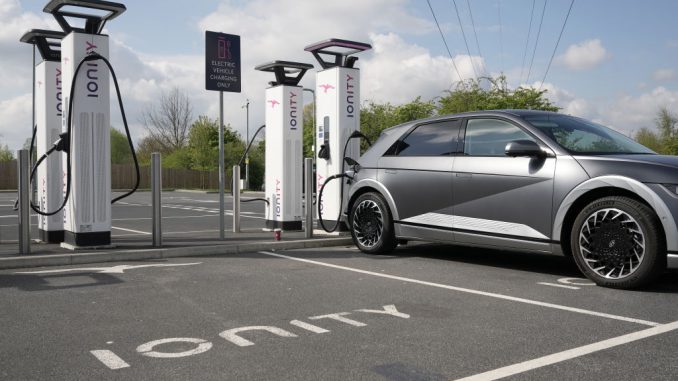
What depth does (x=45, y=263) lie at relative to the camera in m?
6.91

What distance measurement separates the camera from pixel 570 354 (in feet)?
11.8

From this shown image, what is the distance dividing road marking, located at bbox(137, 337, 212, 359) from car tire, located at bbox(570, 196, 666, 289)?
3.60m

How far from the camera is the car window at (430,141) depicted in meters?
7.13

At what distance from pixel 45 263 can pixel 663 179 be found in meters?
6.34

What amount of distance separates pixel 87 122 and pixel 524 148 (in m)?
5.30

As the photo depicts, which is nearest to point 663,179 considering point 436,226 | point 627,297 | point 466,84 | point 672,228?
point 672,228

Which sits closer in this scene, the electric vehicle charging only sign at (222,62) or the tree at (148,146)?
the electric vehicle charging only sign at (222,62)

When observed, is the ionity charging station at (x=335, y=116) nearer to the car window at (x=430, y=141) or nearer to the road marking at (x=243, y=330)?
the car window at (x=430, y=141)

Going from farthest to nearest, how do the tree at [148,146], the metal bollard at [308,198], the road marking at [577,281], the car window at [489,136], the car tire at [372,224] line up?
1. the tree at [148,146]
2. the metal bollard at [308,198]
3. the car tire at [372,224]
4. the car window at [489,136]
5. the road marking at [577,281]

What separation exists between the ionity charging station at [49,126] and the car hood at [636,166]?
698cm

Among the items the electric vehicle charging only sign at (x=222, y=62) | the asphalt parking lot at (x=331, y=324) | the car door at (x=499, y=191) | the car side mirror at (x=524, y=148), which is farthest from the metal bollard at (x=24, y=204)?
the car side mirror at (x=524, y=148)

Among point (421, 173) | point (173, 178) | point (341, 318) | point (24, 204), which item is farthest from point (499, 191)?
point (173, 178)

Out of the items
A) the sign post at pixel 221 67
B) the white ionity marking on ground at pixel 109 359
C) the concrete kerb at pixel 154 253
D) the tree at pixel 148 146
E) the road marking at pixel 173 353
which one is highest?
the tree at pixel 148 146

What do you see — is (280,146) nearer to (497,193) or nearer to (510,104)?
(497,193)
